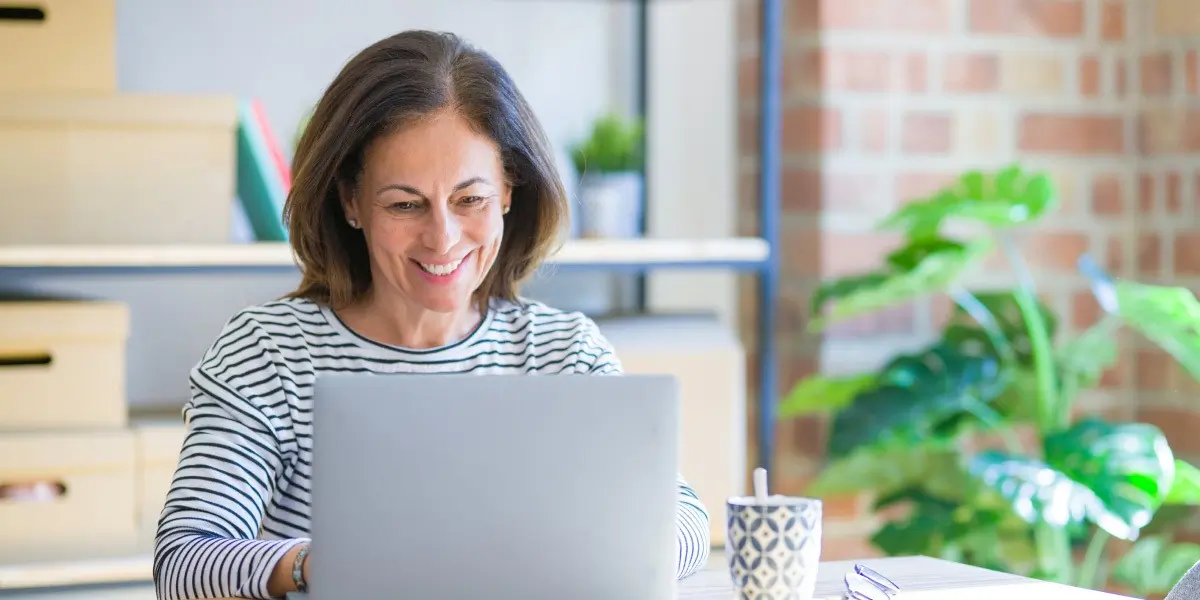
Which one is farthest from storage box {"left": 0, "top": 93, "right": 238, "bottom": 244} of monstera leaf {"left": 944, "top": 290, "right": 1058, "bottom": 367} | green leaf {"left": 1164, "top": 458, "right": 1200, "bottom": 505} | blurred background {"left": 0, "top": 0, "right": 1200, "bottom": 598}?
green leaf {"left": 1164, "top": 458, "right": 1200, "bottom": 505}

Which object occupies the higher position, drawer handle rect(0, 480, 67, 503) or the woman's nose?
the woman's nose

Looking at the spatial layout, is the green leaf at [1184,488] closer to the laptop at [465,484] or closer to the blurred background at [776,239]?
the blurred background at [776,239]

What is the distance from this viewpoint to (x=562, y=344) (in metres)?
1.50

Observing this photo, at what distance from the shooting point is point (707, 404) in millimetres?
2182

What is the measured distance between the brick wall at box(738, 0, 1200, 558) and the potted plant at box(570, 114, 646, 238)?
1.06ft

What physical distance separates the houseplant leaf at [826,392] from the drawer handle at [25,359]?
108cm

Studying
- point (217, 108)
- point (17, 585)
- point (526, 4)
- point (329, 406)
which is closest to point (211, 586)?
point (329, 406)

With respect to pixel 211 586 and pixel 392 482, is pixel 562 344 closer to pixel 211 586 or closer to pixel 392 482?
pixel 211 586

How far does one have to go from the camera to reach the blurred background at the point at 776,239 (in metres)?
1.99

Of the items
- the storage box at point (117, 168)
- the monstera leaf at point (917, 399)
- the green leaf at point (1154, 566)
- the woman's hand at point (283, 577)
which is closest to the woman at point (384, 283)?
the woman's hand at point (283, 577)

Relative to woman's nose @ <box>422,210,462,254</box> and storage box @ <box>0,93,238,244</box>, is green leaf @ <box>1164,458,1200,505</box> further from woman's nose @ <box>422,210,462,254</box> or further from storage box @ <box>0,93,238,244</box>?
storage box @ <box>0,93,238,244</box>

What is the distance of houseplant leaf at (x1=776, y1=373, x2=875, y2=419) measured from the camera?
2.23m

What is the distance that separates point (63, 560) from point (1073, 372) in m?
1.46

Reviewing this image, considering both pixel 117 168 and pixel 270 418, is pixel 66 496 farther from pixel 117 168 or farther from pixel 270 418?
pixel 270 418
